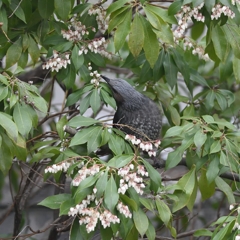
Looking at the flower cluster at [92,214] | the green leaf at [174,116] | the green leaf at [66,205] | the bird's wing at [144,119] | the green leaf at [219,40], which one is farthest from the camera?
the green leaf at [174,116]

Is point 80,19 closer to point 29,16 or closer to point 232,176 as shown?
point 29,16

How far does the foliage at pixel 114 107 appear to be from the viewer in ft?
7.30

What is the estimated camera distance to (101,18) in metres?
2.86

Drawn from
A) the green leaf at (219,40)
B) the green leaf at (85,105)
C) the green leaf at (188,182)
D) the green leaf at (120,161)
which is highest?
the green leaf at (219,40)

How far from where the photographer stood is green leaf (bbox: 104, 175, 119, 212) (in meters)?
2.12

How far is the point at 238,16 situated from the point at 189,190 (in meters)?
0.74

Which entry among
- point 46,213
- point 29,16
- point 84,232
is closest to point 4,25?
point 29,16

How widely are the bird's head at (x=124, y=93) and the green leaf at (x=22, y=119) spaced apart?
55 cm

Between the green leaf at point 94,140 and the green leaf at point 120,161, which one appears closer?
the green leaf at point 120,161

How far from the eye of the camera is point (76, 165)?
233cm

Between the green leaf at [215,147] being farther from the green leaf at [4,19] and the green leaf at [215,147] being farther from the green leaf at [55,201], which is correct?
the green leaf at [4,19]

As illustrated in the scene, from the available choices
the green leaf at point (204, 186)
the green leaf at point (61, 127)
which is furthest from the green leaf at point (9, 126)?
the green leaf at point (204, 186)

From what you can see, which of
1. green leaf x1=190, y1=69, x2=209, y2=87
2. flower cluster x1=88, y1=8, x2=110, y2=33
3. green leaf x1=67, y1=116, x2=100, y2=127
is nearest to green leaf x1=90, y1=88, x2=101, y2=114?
green leaf x1=67, y1=116, x2=100, y2=127

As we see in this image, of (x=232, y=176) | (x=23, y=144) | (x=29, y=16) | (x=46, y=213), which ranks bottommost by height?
(x=46, y=213)
